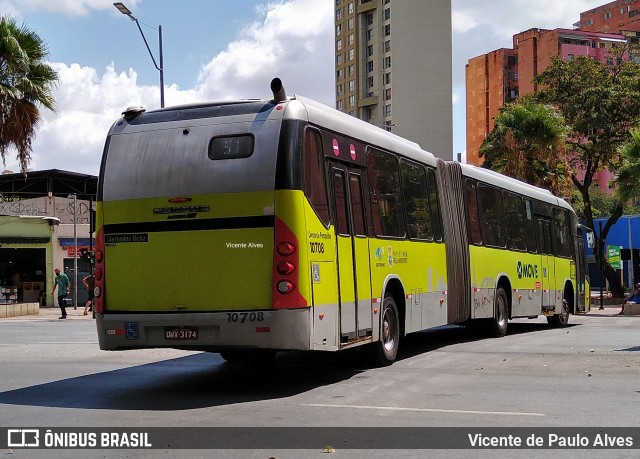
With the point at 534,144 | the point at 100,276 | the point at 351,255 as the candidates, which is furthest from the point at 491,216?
the point at 534,144

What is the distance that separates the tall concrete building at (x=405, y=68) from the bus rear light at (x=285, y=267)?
97.8 metres

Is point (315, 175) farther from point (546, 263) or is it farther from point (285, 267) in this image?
point (546, 263)

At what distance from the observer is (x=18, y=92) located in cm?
3172

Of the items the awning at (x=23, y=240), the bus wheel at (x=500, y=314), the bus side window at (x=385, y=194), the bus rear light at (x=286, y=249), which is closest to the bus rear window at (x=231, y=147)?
the bus rear light at (x=286, y=249)

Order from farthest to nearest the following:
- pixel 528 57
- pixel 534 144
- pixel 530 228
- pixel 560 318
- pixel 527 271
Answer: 1. pixel 528 57
2. pixel 534 144
3. pixel 560 318
4. pixel 530 228
5. pixel 527 271

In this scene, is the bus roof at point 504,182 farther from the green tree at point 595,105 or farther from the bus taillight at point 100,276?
the green tree at point 595,105

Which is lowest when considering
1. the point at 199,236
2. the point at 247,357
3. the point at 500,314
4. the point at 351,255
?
the point at 247,357

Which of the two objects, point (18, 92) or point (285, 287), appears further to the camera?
point (18, 92)

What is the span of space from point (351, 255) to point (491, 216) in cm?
811

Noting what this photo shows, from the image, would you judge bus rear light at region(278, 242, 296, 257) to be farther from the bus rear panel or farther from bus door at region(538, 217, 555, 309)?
bus door at region(538, 217, 555, 309)

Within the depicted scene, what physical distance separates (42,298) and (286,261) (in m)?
35.9

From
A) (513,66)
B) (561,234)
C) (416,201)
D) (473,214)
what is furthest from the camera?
(513,66)

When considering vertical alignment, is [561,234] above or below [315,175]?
below

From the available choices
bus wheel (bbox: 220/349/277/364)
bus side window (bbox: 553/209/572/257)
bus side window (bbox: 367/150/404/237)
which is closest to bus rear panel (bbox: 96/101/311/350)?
bus side window (bbox: 367/150/404/237)
